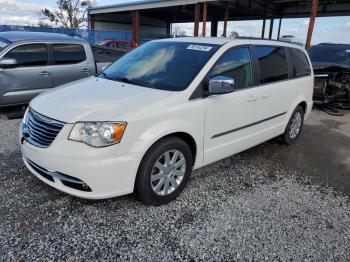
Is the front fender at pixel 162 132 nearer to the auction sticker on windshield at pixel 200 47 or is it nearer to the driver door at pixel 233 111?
the driver door at pixel 233 111

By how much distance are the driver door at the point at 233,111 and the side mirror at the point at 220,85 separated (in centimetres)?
13

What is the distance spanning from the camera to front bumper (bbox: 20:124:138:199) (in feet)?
8.92

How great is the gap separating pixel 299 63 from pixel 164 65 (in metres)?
2.68

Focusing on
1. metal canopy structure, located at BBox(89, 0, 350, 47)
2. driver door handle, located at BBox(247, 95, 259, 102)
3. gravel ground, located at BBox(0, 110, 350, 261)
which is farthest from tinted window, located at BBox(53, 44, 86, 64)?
metal canopy structure, located at BBox(89, 0, 350, 47)

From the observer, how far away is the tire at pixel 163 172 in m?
2.99

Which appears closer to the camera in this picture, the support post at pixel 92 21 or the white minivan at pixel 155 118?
the white minivan at pixel 155 118

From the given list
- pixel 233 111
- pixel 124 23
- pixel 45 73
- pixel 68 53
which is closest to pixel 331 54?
pixel 233 111

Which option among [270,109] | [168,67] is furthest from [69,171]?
[270,109]

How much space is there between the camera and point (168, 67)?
3.64 meters

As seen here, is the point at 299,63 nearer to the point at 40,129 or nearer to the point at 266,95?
the point at 266,95

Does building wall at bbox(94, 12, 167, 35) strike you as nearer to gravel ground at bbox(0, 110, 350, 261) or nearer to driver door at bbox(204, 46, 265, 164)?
driver door at bbox(204, 46, 265, 164)

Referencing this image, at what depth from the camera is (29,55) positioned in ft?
20.7

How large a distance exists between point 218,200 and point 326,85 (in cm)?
625

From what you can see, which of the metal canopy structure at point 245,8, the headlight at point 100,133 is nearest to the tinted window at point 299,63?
the headlight at point 100,133
